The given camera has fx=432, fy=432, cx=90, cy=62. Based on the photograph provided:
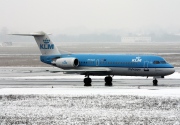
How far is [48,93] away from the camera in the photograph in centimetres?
2689

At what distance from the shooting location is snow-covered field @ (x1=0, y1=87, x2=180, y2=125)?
61.2ft

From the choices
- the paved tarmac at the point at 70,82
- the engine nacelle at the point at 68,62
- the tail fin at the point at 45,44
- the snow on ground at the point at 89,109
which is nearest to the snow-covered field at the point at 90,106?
the snow on ground at the point at 89,109

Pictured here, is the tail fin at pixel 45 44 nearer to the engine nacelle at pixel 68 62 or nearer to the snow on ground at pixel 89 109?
the engine nacelle at pixel 68 62

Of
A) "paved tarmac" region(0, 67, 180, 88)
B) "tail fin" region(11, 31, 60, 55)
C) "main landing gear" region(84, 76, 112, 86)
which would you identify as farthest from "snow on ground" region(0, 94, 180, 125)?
"tail fin" region(11, 31, 60, 55)

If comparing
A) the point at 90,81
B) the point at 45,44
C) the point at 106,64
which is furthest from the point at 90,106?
the point at 45,44

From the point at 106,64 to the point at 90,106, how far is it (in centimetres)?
1215

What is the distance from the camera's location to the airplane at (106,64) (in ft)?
106

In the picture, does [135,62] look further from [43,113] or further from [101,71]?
[43,113]

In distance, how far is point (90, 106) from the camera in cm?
2197

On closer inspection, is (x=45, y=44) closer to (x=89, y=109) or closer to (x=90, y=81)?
(x=90, y=81)

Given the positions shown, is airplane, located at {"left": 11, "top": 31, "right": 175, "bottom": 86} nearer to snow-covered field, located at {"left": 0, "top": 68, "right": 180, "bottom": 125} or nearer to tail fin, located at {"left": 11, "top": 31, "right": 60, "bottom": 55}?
tail fin, located at {"left": 11, "top": 31, "right": 60, "bottom": 55}

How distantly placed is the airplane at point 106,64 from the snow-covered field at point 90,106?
4279 millimetres

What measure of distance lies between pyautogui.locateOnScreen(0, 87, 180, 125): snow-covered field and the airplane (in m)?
4.28

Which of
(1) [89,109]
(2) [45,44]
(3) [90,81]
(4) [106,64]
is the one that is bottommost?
(1) [89,109]
